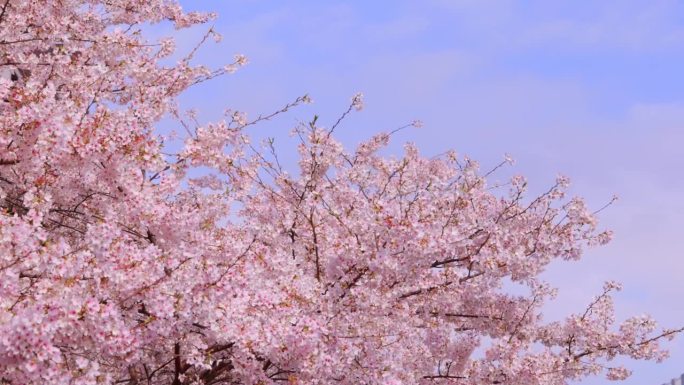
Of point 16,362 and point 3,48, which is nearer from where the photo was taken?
point 16,362

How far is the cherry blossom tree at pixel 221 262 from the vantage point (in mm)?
6582

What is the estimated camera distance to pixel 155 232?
334 inches

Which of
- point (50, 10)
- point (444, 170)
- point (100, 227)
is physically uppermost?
point (444, 170)

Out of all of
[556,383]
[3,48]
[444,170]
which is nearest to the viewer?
[3,48]

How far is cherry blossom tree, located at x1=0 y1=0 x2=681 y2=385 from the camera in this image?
6.58 meters

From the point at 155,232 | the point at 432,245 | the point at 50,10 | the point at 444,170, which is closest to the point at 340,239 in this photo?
the point at 432,245

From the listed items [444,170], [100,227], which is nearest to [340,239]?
[100,227]

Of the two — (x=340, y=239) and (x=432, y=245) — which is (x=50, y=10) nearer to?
(x=340, y=239)

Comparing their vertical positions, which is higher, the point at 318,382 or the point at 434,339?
the point at 434,339

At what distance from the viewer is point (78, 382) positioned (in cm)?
639

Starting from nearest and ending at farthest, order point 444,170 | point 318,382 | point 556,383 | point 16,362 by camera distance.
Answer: point 16,362
point 318,382
point 556,383
point 444,170

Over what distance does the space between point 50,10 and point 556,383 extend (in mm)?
9183

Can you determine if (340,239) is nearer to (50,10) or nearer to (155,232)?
(155,232)

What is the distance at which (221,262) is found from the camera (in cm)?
856
